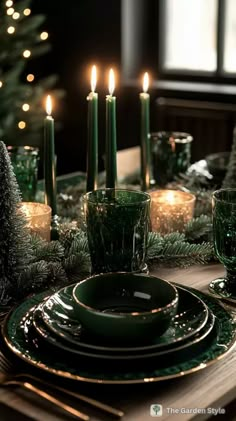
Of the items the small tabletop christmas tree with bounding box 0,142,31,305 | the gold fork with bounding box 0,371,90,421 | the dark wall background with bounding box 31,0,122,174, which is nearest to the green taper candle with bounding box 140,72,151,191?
the small tabletop christmas tree with bounding box 0,142,31,305

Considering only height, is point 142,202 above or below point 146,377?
above

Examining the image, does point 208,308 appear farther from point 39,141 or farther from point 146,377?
point 39,141

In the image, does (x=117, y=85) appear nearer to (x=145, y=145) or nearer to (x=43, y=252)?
(x=145, y=145)

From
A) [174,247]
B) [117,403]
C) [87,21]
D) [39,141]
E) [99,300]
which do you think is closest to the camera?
[117,403]

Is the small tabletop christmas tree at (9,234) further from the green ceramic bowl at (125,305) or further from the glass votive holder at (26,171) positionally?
the glass votive holder at (26,171)

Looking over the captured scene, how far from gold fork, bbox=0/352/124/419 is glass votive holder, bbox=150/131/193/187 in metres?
0.79

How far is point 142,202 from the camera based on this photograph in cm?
106

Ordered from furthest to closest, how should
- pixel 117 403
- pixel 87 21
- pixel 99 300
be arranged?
pixel 87 21, pixel 99 300, pixel 117 403

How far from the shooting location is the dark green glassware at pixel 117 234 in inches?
41.5

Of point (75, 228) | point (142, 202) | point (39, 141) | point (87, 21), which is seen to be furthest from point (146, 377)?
point (87, 21)

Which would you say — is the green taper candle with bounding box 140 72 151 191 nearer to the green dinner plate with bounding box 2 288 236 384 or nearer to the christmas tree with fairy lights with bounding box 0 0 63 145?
the green dinner plate with bounding box 2 288 236 384

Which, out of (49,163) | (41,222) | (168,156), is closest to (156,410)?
(41,222)

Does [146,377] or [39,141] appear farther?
[39,141]

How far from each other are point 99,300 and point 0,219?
0.20 meters
